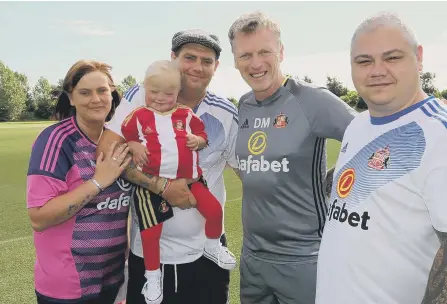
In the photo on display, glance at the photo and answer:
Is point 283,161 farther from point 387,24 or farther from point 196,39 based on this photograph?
point 387,24

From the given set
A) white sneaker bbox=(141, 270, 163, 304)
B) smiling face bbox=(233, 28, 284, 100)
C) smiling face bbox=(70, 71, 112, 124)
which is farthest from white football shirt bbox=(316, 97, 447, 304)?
smiling face bbox=(70, 71, 112, 124)

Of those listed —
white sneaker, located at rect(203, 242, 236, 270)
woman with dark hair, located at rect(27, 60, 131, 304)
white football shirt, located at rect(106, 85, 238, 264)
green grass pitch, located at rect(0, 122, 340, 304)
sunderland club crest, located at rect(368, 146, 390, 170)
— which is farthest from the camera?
green grass pitch, located at rect(0, 122, 340, 304)

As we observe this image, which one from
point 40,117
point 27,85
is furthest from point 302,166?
point 27,85

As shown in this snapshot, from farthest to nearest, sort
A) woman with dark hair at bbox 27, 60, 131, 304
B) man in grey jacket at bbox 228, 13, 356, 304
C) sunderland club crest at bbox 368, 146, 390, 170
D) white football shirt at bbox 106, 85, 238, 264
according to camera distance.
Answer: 1. white football shirt at bbox 106, 85, 238, 264
2. man in grey jacket at bbox 228, 13, 356, 304
3. woman with dark hair at bbox 27, 60, 131, 304
4. sunderland club crest at bbox 368, 146, 390, 170

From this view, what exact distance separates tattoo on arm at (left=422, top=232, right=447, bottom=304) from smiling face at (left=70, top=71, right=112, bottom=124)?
2.07 m

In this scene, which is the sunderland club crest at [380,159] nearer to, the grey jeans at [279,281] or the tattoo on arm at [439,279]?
the tattoo on arm at [439,279]

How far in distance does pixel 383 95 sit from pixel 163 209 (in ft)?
5.12

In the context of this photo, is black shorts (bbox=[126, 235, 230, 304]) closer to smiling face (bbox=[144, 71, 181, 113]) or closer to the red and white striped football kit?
the red and white striped football kit

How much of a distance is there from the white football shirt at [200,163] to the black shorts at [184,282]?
0.20ft

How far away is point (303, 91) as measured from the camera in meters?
2.89

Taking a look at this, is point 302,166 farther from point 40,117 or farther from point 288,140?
point 40,117

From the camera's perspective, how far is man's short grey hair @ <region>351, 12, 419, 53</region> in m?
1.88

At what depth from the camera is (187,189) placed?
2.89 metres

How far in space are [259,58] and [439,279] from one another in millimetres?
1717
